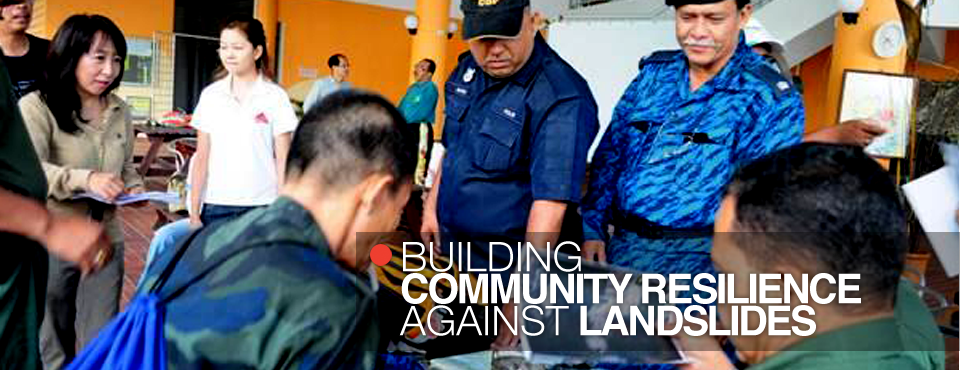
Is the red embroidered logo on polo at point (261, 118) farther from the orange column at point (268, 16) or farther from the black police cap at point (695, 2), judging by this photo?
the orange column at point (268, 16)

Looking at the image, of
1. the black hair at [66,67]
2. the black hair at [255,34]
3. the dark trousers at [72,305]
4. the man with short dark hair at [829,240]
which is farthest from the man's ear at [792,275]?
the black hair at [255,34]

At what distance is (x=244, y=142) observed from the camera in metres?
3.07

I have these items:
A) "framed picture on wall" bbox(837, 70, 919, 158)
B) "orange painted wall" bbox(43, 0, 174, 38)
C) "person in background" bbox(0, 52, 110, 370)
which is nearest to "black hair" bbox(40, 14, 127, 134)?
"person in background" bbox(0, 52, 110, 370)

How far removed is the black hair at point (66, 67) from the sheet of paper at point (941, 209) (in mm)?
2309

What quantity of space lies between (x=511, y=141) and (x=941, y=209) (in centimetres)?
112

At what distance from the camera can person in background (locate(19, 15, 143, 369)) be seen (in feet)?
7.96

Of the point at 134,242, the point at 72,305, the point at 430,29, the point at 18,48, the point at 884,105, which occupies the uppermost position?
the point at 430,29

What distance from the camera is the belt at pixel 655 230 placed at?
1.92 meters

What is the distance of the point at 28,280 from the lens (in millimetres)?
1647

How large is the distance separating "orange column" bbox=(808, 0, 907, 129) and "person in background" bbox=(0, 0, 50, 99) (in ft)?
19.9

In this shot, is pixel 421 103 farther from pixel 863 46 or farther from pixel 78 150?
pixel 78 150

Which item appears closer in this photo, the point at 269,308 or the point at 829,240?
the point at 829,240

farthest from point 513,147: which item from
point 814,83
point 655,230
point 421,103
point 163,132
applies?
point 814,83

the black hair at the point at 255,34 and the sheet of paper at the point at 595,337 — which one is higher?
the black hair at the point at 255,34
